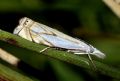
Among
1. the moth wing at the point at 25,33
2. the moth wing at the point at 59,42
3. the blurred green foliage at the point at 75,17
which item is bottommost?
the moth wing at the point at 25,33

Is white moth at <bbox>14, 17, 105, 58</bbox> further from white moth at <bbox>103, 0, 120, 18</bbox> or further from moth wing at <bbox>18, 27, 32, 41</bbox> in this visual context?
white moth at <bbox>103, 0, 120, 18</bbox>

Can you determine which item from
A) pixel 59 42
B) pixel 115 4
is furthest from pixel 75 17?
pixel 115 4

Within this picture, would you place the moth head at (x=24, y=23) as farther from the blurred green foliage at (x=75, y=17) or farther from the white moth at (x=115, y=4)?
the blurred green foliage at (x=75, y=17)

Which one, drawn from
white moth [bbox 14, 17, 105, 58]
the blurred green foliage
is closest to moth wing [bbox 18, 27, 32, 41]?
white moth [bbox 14, 17, 105, 58]

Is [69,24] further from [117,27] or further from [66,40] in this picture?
[66,40]

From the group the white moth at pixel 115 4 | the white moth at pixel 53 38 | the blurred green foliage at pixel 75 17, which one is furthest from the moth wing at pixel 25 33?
the blurred green foliage at pixel 75 17

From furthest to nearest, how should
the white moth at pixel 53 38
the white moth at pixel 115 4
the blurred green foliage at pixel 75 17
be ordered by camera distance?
the blurred green foliage at pixel 75 17 < the white moth at pixel 53 38 < the white moth at pixel 115 4

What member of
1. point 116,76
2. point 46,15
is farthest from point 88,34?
point 116,76

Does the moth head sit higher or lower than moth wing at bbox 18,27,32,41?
higher

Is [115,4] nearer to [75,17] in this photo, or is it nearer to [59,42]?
[59,42]
